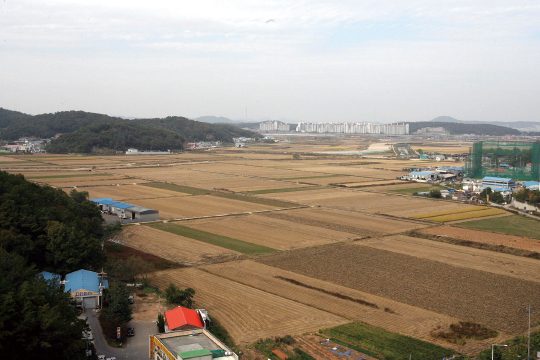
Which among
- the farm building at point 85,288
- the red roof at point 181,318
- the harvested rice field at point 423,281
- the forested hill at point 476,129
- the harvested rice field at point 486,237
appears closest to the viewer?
the red roof at point 181,318

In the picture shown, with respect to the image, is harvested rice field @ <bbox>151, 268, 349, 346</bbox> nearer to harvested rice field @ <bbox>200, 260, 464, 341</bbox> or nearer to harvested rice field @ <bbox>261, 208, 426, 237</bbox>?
harvested rice field @ <bbox>200, 260, 464, 341</bbox>

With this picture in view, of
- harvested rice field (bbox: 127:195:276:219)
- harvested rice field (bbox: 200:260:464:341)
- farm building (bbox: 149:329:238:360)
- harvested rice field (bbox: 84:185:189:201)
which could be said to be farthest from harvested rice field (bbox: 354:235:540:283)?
harvested rice field (bbox: 84:185:189:201)

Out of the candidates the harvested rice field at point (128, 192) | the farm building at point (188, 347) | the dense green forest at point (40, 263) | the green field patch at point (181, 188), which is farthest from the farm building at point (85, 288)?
the green field patch at point (181, 188)

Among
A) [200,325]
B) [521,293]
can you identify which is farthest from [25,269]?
[521,293]

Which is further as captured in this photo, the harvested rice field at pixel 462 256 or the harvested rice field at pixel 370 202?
the harvested rice field at pixel 370 202

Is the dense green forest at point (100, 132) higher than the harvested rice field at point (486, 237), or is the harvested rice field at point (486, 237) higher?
the dense green forest at point (100, 132)

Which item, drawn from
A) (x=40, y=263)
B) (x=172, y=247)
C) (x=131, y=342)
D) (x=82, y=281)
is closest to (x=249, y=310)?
(x=131, y=342)

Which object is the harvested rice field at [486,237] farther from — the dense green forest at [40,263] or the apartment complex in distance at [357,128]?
the apartment complex in distance at [357,128]
